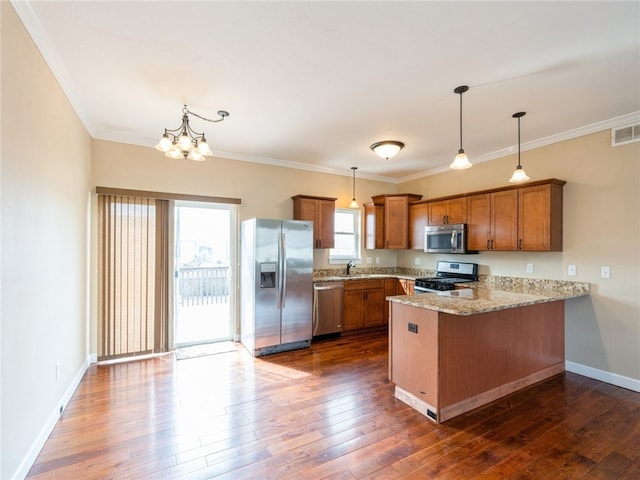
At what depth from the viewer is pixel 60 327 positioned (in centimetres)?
256

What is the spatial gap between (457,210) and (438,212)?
0.36m

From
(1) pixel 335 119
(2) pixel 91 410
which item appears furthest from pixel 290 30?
(2) pixel 91 410

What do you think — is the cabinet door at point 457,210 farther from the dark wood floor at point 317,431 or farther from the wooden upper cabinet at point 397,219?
the dark wood floor at point 317,431

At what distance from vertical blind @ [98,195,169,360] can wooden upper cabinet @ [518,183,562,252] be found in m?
4.56

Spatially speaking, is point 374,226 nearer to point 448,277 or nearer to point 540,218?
point 448,277

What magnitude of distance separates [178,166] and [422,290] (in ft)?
12.7

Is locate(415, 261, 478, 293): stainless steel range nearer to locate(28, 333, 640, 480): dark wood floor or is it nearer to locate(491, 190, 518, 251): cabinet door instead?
locate(491, 190, 518, 251): cabinet door

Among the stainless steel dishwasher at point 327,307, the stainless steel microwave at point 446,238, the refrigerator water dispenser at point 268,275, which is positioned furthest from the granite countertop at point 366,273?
the refrigerator water dispenser at point 268,275

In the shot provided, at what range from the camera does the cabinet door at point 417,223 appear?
16.8 ft

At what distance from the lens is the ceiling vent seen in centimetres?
308

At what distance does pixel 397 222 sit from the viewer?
5.39m

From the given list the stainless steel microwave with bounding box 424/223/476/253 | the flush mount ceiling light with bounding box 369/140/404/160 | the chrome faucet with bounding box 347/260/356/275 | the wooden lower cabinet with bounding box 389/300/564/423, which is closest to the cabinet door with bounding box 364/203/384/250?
the chrome faucet with bounding box 347/260/356/275

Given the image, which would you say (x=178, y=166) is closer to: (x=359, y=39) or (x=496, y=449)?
(x=359, y=39)

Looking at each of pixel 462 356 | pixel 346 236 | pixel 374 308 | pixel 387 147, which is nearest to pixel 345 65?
pixel 387 147
